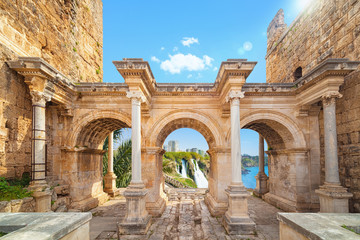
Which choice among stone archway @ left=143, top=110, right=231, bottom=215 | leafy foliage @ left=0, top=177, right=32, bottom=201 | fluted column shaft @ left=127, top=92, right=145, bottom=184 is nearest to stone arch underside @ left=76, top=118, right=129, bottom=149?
stone archway @ left=143, top=110, right=231, bottom=215

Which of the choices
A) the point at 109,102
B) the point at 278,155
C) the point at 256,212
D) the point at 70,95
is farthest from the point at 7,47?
the point at 278,155

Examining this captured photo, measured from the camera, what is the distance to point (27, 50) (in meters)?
6.79

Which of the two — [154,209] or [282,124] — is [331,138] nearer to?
[282,124]

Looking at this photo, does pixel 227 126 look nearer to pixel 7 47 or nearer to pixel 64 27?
pixel 7 47

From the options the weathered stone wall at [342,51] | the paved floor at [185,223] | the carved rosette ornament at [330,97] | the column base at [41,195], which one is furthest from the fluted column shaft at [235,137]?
the column base at [41,195]

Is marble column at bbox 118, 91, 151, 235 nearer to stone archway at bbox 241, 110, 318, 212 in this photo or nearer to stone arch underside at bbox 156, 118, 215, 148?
stone arch underside at bbox 156, 118, 215, 148

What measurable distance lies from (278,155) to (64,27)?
12.3 metres

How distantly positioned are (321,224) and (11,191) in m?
7.97

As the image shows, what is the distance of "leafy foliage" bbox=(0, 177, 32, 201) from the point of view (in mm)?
5344

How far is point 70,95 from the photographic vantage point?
823cm

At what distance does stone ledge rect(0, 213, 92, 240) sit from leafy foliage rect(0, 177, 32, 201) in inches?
66.1

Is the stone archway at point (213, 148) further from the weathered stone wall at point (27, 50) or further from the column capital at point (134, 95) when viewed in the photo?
the weathered stone wall at point (27, 50)

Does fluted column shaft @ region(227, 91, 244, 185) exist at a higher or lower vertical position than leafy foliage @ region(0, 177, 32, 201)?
higher

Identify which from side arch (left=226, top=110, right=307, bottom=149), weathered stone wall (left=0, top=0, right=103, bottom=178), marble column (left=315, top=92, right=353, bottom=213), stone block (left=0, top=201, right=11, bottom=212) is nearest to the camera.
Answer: stone block (left=0, top=201, right=11, bottom=212)
